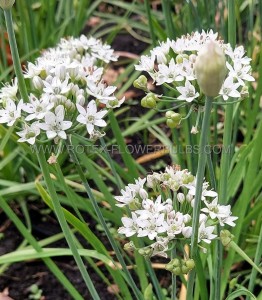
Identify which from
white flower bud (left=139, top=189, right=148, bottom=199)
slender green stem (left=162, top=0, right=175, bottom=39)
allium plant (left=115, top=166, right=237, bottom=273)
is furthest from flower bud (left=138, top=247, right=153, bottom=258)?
slender green stem (left=162, top=0, right=175, bottom=39)

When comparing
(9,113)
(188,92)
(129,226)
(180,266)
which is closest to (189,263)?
(180,266)

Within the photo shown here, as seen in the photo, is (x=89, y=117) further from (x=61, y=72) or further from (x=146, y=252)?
(x=146, y=252)

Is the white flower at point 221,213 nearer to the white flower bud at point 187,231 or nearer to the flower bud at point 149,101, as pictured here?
the white flower bud at point 187,231

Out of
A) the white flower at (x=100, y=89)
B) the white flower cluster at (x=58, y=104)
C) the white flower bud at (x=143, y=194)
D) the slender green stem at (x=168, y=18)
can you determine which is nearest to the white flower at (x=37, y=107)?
the white flower cluster at (x=58, y=104)

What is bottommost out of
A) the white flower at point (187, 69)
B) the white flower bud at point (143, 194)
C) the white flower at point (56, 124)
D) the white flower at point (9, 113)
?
the white flower bud at point (143, 194)

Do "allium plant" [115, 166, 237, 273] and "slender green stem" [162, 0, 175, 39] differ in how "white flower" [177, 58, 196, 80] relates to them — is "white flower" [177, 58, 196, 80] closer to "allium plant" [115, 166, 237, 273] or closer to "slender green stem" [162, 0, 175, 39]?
"allium plant" [115, 166, 237, 273]
